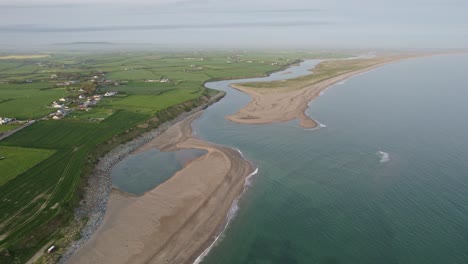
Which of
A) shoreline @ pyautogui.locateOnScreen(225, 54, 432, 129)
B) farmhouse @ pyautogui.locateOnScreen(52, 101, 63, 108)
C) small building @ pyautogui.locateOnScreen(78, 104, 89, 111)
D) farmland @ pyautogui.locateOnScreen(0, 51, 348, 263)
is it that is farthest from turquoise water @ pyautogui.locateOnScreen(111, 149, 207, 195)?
farmhouse @ pyautogui.locateOnScreen(52, 101, 63, 108)

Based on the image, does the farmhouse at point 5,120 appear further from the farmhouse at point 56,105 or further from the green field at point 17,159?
the green field at point 17,159

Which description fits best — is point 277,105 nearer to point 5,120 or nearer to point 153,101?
point 153,101

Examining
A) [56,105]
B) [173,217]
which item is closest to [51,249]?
[173,217]

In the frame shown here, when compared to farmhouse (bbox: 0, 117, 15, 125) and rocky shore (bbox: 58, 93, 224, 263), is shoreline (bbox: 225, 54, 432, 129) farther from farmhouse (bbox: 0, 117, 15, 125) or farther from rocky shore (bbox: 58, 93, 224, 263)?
farmhouse (bbox: 0, 117, 15, 125)

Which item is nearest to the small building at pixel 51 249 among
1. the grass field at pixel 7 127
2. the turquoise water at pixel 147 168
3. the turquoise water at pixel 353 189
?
the turquoise water at pixel 147 168

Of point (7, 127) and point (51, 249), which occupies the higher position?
point (7, 127)

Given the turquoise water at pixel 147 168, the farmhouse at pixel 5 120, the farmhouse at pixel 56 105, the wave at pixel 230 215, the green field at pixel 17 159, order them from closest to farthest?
the wave at pixel 230 215
the green field at pixel 17 159
the turquoise water at pixel 147 168
the farmhouse at pixel 5 120
the farmhouse at pixel 56 105
